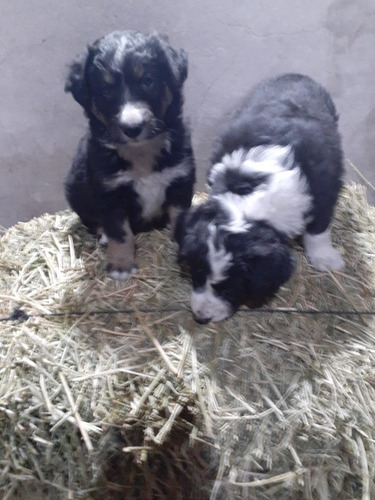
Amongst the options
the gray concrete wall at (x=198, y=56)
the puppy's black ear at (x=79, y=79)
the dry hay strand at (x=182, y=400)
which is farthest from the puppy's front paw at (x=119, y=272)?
the gray concrete wall at (x=198, y=56)

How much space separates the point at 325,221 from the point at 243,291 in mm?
885

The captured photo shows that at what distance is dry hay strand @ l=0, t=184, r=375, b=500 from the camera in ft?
7.80

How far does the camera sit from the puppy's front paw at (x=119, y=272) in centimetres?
318

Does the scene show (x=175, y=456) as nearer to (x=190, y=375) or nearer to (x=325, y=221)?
(x=190, y=375)

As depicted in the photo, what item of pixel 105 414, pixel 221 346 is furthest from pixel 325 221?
pixel 105 414

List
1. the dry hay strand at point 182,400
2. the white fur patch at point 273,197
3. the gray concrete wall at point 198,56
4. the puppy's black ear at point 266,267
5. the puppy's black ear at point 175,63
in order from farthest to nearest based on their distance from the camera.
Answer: the gray concrete wall at point 198,56 → the puppy's black ear at point 175,63 → the white fur patch at point 273,197 → the puppy's black ear at point 266,267 → the dry hay strand at point 182,400

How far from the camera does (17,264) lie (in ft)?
11.0

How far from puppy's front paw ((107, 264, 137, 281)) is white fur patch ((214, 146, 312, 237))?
31.9 inches

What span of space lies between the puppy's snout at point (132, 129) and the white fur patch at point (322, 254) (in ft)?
4.25

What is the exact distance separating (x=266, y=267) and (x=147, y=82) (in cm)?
124

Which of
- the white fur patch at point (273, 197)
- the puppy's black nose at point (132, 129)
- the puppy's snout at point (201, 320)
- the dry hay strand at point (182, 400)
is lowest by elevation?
the dry hay strand at point (182, 400)

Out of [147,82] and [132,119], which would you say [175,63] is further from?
[132,119]

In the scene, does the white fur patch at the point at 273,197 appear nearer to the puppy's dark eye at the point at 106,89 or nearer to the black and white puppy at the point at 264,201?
the black and white puppy at the point at 264,201

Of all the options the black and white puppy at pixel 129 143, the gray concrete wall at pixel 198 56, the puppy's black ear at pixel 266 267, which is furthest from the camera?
the gray concrete wall at pixel 198 56
